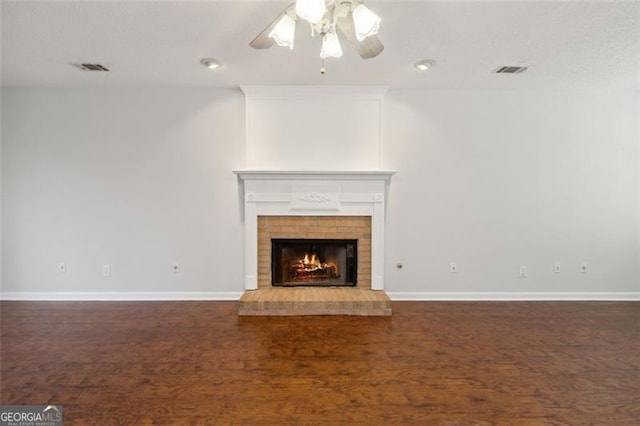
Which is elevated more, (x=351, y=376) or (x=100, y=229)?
(x=100, y=229)

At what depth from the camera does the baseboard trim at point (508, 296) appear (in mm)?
3707

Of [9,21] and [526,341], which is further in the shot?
[526,341]

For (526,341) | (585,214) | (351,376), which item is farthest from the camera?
(585,214)

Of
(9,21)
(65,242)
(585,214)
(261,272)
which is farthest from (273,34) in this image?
(585,214)

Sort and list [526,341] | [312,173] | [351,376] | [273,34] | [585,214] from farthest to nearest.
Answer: [585,214], [312,173], [526,341], [351,376], [273,34]

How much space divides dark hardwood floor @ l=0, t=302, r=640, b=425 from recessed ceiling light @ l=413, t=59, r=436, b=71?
2.48 metres

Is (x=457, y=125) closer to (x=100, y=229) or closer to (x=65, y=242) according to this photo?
(x=100, y=229)

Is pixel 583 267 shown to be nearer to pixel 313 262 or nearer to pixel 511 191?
pixel 511 191

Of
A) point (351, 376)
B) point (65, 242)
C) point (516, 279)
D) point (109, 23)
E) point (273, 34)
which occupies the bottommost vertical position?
point (351, 376)

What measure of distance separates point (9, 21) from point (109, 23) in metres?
0.71

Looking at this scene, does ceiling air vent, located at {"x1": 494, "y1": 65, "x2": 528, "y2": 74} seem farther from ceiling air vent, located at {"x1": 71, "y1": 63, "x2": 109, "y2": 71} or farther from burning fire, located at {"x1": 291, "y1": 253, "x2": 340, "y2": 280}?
ceiling air vent, located at {"x1": 71, "y1": 63, "x2": 109, "y2": 71}

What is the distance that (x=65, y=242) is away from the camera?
3.63 m

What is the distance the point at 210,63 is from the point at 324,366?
2799 mm

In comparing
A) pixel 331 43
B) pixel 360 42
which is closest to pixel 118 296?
pixel 331 43
